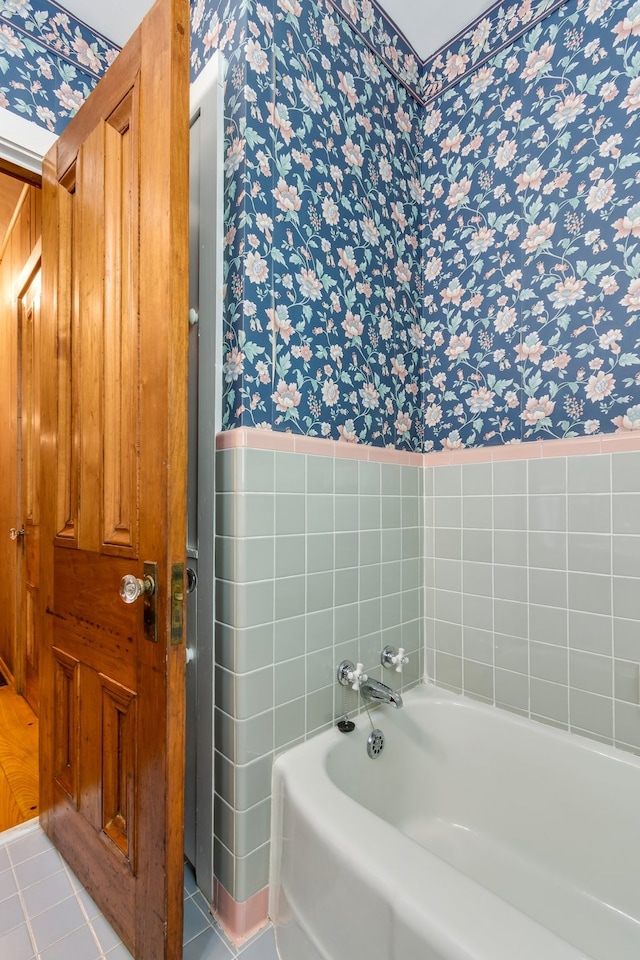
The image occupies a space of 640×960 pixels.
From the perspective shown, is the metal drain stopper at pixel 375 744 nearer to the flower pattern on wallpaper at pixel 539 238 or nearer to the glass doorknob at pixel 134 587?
the glass doorknob at pixel 134 587

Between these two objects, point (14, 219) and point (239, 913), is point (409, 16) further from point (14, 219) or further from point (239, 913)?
point (239, 913)

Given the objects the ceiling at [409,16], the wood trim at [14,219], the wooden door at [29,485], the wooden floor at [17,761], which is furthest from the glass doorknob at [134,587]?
the wood trim at [14,219]

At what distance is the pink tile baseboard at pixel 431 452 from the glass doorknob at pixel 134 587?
37 cm

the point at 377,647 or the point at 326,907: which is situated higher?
the point at 377,647

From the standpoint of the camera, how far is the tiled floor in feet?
3.24

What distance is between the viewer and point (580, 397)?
128 centimetres

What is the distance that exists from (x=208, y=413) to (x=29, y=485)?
1735 mm

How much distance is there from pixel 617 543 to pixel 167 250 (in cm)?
131

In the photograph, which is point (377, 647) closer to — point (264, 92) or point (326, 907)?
point (326, 907)

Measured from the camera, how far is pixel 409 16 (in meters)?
1.54

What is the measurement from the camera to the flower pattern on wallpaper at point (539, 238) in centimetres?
121

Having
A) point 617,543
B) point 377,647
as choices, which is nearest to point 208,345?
point 377,647

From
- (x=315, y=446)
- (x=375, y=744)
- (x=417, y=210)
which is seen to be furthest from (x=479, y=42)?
(x=375, y=744)

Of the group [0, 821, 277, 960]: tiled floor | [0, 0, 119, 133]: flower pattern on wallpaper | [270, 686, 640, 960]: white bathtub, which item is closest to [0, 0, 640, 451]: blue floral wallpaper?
[0, 0, 119, 133]: flower pattern on wallpaper
